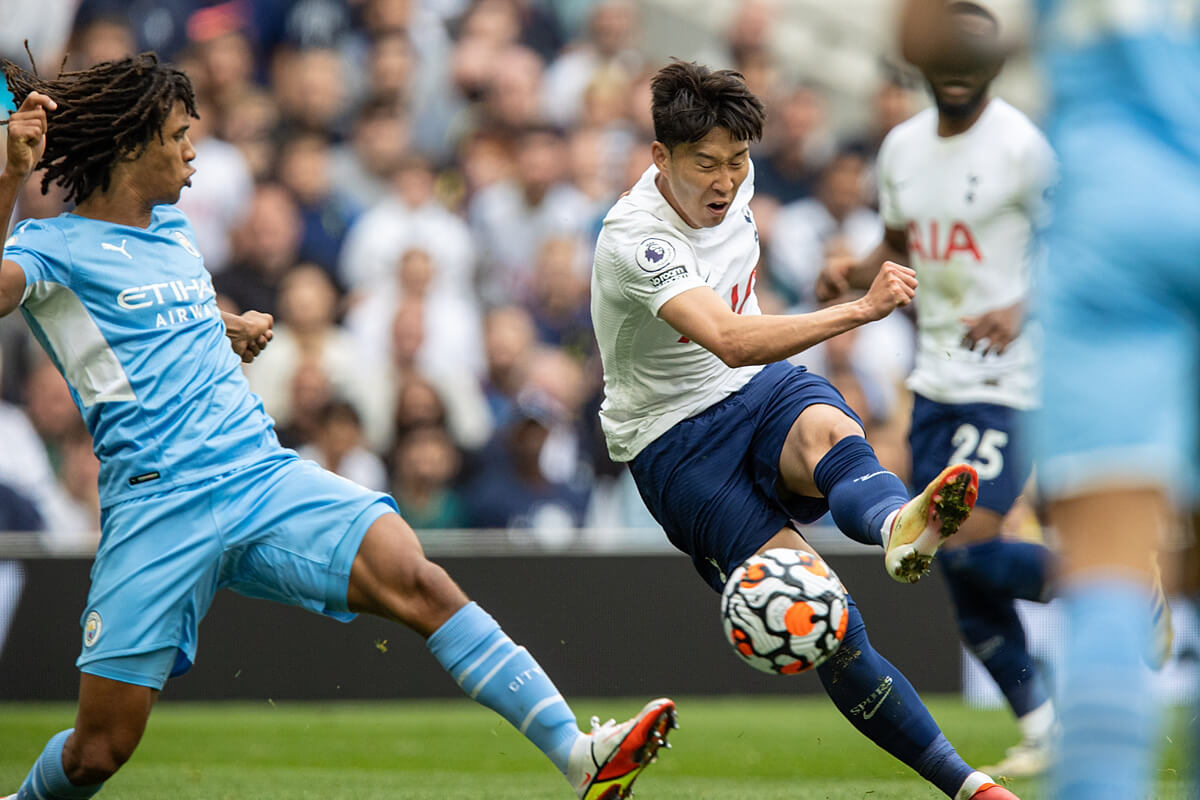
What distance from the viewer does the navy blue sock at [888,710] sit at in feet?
15.3

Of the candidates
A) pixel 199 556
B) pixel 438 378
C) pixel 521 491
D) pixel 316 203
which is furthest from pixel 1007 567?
pixel 316 203

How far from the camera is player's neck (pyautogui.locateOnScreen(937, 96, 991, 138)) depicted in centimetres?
683

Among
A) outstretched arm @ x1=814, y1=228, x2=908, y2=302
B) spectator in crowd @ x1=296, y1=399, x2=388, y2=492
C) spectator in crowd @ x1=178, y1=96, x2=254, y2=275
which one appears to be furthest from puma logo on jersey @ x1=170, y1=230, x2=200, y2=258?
spectator in crowd @ x1=178, y1=96, x2=254, y2=275

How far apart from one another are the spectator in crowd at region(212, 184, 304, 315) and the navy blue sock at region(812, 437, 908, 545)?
6.40 metres

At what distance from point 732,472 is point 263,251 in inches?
255

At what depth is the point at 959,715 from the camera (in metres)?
8.97

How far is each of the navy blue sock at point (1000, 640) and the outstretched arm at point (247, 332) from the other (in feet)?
10.2

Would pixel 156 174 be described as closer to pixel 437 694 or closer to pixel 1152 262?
pixel 1152 262

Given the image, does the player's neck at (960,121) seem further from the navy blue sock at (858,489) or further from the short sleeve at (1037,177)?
the navy blue sock at (858,489)

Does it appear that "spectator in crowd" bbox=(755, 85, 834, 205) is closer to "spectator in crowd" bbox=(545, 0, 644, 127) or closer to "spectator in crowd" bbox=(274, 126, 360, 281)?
"spectator in crowd" bbox=(545, 0, 644, 127)

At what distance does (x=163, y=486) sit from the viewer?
180 inches

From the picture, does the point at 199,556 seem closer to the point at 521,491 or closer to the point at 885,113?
the point at 521,491

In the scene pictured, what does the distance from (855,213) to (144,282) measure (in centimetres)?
832

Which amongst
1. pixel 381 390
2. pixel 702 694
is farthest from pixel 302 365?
pixel 702 694
